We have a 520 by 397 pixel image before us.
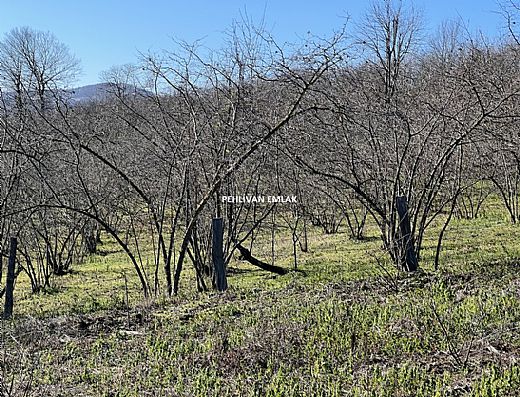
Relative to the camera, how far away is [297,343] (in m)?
4.59

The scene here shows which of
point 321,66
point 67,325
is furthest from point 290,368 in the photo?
point 321,66

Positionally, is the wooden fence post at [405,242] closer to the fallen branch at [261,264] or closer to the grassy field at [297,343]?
the grassy field at [297,343]

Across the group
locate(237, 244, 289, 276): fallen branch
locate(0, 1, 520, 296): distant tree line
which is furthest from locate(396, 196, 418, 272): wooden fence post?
locate(237, 244, 289, 276): fallen branch

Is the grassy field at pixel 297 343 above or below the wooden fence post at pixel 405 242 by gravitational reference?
below

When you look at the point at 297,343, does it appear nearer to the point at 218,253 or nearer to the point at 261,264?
the point at 218,253

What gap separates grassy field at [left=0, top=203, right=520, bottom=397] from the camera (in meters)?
3.70

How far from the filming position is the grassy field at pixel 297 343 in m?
3.70

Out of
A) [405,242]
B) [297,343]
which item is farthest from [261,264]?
[297,343]

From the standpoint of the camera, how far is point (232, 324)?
17.8 feet

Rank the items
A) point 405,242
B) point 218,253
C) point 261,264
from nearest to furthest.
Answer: point 405,242 < point 218,253 < point 261,264

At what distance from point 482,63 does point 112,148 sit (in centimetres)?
724

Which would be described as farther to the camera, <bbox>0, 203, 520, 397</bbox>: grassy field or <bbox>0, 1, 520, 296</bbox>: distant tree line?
<bbox>0, 1, 520, 296</bbox>: distant tree line

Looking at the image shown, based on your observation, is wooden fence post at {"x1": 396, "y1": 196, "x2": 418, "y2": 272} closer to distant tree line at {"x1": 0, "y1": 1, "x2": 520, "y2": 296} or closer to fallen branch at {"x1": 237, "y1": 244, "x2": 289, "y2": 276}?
distant tree line at {"x1": 0, "y1": 1, "x2": 520, "y2": 296}

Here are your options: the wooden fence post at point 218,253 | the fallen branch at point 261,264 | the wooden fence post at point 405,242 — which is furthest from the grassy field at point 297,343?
the fallen branch at point 261,264
